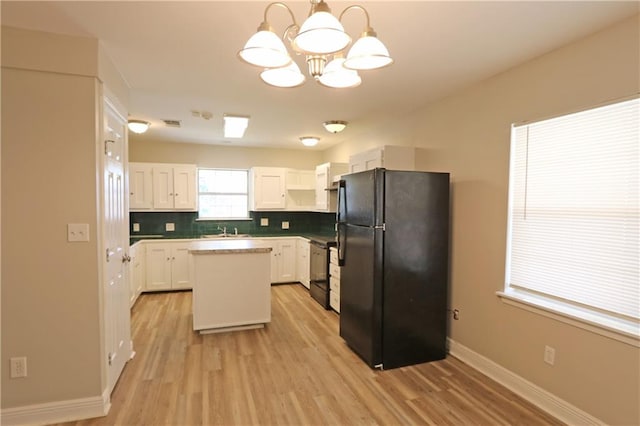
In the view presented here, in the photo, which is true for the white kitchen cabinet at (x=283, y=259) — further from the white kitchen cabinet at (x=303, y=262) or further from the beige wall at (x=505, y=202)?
the beige wall at (x=505, y=202)

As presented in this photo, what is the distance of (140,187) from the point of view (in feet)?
17.4

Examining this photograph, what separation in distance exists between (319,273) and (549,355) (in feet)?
9.78

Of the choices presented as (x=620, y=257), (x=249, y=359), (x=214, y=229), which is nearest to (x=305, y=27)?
(x=620, y=257)

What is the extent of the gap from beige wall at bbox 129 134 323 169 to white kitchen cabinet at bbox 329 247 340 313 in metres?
2.63

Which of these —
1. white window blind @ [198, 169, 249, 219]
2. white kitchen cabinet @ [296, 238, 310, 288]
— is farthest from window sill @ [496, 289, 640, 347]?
white window blind @ [198, 169, 249, 219]

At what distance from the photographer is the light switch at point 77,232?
2.18 metres

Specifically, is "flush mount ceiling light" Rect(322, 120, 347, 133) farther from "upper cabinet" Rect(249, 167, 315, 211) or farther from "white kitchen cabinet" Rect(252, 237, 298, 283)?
"white kitchen cabinet" Rect(252, 237, 298, 283)

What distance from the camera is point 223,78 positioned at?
2826 millimetres

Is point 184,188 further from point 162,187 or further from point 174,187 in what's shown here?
point 162,187

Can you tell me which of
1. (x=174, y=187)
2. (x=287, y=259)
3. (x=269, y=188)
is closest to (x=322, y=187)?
(x=269, y=188)

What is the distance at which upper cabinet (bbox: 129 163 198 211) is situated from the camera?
5.27 metres

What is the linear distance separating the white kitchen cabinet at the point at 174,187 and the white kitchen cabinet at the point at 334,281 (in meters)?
2.58

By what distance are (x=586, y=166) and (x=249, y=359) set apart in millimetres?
3031

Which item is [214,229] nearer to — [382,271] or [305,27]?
[382,271]
